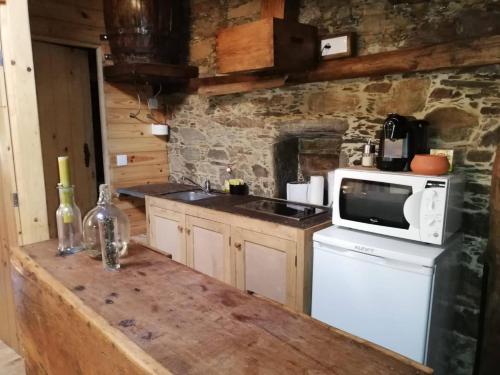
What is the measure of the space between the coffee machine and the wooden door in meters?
2.77

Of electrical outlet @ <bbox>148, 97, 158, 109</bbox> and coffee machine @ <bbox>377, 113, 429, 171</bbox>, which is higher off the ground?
electrical outlet @ <bbox>148, 97, 158, 109</bbox>

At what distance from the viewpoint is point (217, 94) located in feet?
10.7

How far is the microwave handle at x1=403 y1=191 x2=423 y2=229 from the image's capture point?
1808 mm

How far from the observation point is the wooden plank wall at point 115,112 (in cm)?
302

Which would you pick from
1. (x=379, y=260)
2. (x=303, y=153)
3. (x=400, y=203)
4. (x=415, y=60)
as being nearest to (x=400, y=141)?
(x=400, y=203)

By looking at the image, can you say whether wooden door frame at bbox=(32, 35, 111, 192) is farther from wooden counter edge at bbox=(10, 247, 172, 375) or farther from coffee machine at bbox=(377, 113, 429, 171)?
coffee machine at bbox=(377, 113, 429, 171)

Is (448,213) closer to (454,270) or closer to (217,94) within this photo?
(454,270)

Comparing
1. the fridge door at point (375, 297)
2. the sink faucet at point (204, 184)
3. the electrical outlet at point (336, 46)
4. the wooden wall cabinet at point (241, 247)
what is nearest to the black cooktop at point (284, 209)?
the wooden wall cabinet at point (241, 247)

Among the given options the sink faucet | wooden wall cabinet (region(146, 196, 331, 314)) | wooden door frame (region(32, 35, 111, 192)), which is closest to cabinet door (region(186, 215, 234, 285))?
wooden wall cabinet (region(146, 196, 331, 314))

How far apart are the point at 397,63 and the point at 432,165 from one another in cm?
69

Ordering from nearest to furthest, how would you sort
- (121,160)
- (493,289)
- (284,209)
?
(493,289) < (284,209) < (121,160)

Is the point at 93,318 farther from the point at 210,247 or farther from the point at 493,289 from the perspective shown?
the point at 493,289

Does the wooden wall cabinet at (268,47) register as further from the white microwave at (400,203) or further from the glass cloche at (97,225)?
the glass cloche at (97,225)

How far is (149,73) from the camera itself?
3.06 meters
